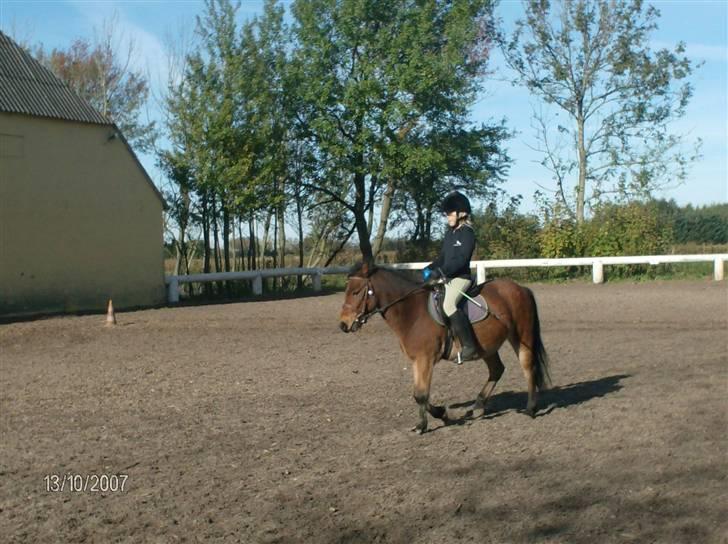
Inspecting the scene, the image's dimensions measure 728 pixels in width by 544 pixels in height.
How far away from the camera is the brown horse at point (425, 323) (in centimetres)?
860

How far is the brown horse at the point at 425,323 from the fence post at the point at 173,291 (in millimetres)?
18943

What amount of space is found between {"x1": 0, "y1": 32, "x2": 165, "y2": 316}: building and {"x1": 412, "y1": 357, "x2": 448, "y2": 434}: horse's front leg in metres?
16.4

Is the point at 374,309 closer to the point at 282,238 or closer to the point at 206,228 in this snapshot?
the point at 206,228

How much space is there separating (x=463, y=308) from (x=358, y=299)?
Result: 3.70 ft

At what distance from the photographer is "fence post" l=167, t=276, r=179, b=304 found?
26938 millimetres

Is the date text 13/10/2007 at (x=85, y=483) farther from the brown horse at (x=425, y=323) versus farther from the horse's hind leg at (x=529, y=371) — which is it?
the horse's hind leg at (x=529, y=371)

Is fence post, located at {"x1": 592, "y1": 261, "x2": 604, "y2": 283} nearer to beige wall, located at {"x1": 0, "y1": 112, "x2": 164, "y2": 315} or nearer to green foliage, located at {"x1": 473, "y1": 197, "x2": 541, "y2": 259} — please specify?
green foliage, located at {"x1": 473, "y1": 197, "x2": 541, "y2": 259}

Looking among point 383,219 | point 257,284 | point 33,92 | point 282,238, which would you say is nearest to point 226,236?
point 282,238

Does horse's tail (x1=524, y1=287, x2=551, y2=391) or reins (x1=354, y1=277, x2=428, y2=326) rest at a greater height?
reins (x1=354, y1=277, x2=428, y2=326)

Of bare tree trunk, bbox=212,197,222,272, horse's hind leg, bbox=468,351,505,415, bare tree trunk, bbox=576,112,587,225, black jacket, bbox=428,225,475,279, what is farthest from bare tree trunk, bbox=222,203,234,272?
black jacket, bbox=428,225,475,279

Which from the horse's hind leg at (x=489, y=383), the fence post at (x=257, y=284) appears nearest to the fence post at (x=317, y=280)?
the fence post at (x=257, y=284)

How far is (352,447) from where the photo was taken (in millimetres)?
7773

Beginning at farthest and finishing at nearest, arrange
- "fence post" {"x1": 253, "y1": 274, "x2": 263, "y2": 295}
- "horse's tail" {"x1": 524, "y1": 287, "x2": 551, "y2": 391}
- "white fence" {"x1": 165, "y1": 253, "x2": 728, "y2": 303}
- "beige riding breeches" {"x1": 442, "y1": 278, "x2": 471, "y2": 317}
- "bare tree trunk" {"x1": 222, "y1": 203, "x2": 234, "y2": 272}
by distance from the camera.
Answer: "bare tree trunk" {"x1": 222, "y1": 203, "x2": 234, "y2": 272} → "fence post" {"x1": 253, "y1": 274, "x2": 263, "y2": 295} → "white fence" {"x1": 165, "y1": 253, "x2": 728, "y2": 303} → "horse's tail" {"x1": 524, "y1": 287, "x2": 551, "y2": 391} → "beige riding breeches" {"x1": 442, "y1": 278, "x2": 471, "y2": 317}

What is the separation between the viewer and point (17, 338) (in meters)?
17.2
